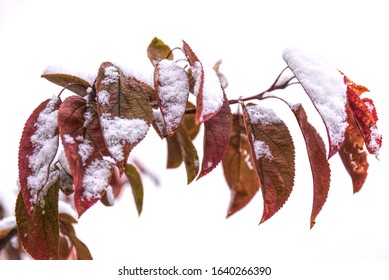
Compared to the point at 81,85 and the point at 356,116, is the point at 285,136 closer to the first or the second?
the point at 356,116

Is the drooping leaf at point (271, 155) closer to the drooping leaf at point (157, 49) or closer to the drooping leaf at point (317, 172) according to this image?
the drooping leaf at point (317, 172)

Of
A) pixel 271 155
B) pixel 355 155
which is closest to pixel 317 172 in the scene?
pixel 271 155

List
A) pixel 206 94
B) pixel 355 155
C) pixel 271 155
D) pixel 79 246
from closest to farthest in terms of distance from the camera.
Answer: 1. pixel 206 94
2. pixel 271 155
3. pixel 355 155
4. pixel 79 246

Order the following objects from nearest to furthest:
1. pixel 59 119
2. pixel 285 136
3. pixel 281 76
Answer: pixel 59 119 < pixel 285 136 < pixel 281 76

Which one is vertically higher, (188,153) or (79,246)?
(188,153)

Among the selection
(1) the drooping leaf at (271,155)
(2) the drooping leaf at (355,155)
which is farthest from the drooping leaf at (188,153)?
(2) the drooping leaf at (355,155)

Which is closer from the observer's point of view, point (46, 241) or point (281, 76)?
point (46, 241)

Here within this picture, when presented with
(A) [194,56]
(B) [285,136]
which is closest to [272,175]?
(B) [285,136]

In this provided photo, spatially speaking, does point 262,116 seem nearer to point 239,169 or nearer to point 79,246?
point 239,169
